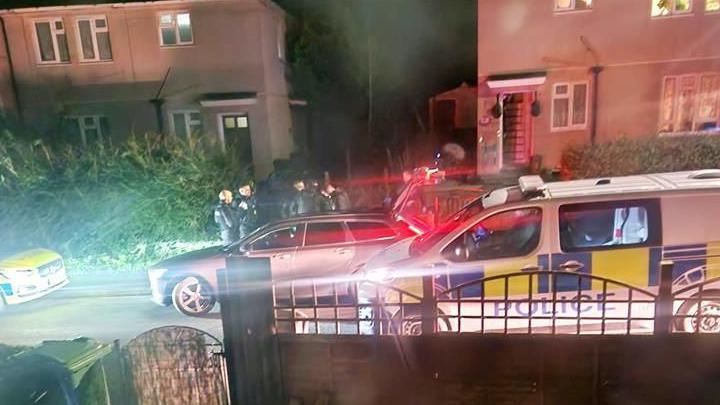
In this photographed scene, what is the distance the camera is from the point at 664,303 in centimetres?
354

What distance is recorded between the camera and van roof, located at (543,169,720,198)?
186 inches

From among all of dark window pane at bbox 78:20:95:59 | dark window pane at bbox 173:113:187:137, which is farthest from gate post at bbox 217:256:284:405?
dark window pane at bbox 78:20:95:59

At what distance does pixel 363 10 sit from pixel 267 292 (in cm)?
1543

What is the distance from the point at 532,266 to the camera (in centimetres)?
476

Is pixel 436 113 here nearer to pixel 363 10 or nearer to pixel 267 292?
pixel 363 10

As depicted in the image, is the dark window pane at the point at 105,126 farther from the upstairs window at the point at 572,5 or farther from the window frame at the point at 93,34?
the upstairs window at the point at 572,5

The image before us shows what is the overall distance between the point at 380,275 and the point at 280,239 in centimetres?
206

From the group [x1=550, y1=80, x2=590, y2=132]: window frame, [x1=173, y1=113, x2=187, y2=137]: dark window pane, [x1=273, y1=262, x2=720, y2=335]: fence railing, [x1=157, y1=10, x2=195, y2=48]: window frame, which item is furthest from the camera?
[x1=173, y1=113, x2=187, y2=137]: dark window pane

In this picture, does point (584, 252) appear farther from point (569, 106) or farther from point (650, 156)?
point (569, 106)

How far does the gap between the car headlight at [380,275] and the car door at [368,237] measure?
3.17ft

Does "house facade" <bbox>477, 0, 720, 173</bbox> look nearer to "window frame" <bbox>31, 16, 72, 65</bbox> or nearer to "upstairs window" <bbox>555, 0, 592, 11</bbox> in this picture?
"upstairs window" <bbox>555, 0, 592, 11</bbox>

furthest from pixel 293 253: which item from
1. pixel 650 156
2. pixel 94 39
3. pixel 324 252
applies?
pixel 94 39

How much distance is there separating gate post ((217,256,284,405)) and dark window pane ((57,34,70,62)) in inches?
569

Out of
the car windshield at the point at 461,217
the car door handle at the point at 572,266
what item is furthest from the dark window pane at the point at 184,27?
the car door handle at the point at 572,266
